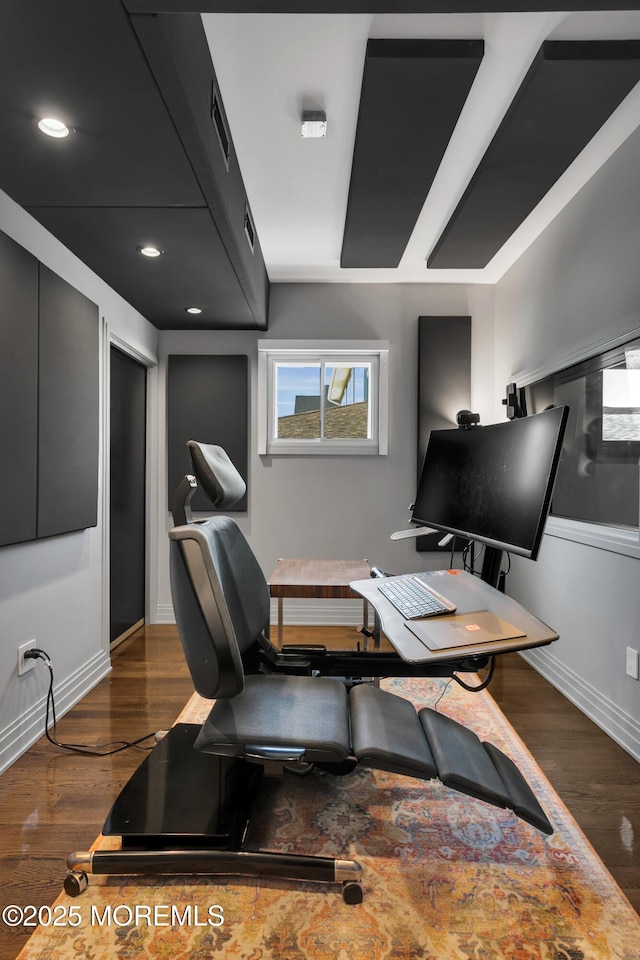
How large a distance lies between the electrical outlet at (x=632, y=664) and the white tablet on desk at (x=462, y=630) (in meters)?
1.26

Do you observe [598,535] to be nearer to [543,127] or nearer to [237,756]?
[543,127]

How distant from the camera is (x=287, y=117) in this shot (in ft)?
7.36

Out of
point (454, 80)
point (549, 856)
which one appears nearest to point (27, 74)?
point (454, 80)

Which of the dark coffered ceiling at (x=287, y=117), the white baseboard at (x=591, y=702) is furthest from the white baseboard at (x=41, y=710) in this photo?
the white baseboard at (x=591, y=702)

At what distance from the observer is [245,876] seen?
59.2 inches

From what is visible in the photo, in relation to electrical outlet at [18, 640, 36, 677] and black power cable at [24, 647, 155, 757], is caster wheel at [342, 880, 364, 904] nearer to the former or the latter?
black power cable at [24, 647, 155, 757]

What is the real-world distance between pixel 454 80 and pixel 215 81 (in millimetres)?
863

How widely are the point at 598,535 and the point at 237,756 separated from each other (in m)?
1.98

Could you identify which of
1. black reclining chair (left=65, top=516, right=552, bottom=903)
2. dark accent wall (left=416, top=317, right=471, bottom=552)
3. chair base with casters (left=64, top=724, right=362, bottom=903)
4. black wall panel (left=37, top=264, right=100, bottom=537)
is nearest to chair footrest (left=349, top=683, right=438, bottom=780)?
black reclining chair (left=65, top=516, right=552, bottom=903)

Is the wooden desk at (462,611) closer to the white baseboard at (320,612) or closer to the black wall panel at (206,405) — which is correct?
the white baseboard at (320,612)

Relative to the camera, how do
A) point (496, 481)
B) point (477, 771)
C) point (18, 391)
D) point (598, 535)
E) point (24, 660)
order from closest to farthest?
point (477, 771) < point (496, 481) < point (18, 391) < point (24, 660) < point (598, 535)

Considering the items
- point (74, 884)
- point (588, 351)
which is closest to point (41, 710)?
point (74, 884)

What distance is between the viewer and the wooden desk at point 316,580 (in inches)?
104

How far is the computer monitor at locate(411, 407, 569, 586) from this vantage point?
1.36m
